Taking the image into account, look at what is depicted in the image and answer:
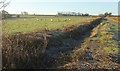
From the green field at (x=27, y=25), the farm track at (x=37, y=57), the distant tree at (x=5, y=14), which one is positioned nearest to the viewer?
the distant tree at (x=5, y=14)

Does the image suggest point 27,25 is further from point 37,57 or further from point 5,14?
point 5,14

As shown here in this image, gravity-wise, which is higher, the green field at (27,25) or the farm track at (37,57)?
the farm track at (37,57)

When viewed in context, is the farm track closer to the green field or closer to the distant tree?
the green field

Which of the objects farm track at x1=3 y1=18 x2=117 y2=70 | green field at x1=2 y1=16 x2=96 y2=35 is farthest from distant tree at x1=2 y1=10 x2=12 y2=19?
farm track at x1=3 y1=18 x2=117 y2=70

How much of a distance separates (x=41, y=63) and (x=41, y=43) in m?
1.30

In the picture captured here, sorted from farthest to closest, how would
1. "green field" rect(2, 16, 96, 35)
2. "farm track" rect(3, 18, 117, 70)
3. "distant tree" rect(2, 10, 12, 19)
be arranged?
"green field" rect(2, 16, 96, 35) < "farm track" rect(3, 18, 117, 70) < "distant tree" rect(2, 10, 12, 19)

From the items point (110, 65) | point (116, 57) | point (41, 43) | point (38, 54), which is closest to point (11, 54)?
point (38, 54)

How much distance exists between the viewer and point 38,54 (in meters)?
15.1

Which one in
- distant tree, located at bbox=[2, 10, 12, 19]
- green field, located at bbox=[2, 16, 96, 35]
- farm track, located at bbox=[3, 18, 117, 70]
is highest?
distant tree, located at bbox=[2, 10, 12, 19]

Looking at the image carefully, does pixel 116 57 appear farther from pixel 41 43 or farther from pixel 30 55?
pixel 30 55

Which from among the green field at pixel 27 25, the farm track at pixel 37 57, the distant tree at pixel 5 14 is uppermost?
the distant tree at pixel 5 14

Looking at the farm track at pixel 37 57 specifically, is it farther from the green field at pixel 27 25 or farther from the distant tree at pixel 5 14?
the distant tree at pixel 5 14

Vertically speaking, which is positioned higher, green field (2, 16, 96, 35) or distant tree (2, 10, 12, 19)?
distant tree (2, 10, 12, 19)

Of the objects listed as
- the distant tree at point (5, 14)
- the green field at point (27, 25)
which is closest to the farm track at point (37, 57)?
the green field at point (27, 25)
